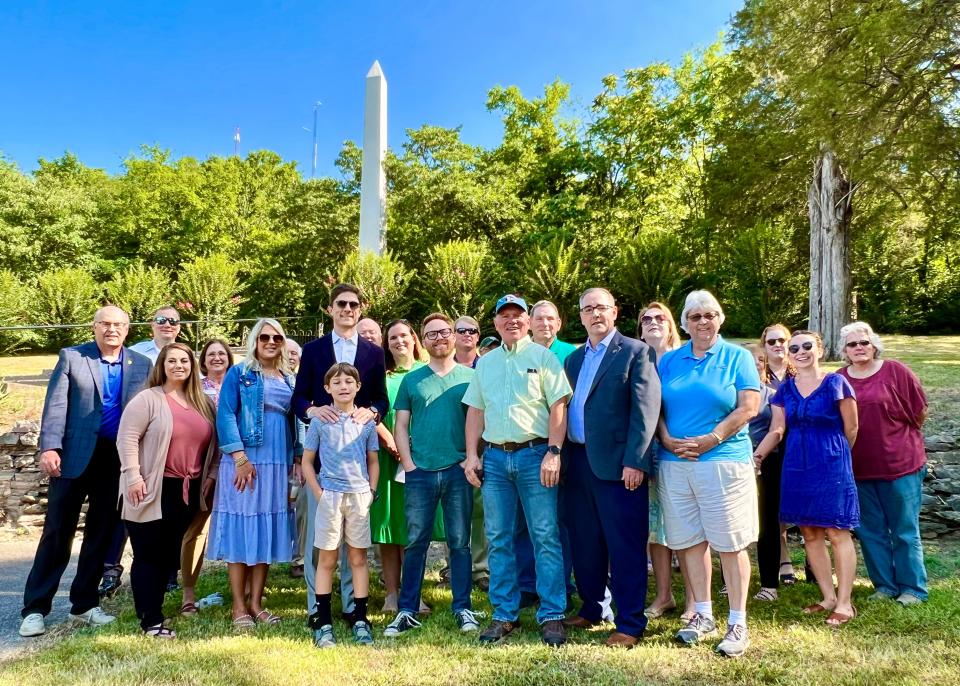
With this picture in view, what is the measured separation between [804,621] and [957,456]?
4094 mm

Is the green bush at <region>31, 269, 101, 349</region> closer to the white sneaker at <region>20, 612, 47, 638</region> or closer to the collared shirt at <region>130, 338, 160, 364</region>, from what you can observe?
the collared shirt at <region>130, 338, 160, 364</region>

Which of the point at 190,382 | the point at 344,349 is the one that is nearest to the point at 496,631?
the point at 344,349

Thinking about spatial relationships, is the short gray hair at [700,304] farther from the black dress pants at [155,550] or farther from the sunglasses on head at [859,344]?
the black dress pants at [155,550]

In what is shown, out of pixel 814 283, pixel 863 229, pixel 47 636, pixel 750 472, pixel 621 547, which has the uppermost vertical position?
pixel 863 229

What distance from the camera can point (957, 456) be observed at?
6.59 meters

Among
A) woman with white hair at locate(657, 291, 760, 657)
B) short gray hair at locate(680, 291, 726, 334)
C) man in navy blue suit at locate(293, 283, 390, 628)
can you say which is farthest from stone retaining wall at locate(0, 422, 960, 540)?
man in navy blue suit at locate(293, 283, 390, 628)

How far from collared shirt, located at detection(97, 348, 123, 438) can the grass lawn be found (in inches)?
47.1

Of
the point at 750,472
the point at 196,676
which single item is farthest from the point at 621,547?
the point at 196,676

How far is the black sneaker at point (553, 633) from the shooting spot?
350 cm

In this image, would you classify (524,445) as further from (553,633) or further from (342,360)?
(342,360)

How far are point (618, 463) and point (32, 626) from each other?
356 cm

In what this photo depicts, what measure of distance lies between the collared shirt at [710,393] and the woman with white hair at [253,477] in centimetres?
235

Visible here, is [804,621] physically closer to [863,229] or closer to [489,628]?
[489,628]

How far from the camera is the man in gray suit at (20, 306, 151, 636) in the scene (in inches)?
155
